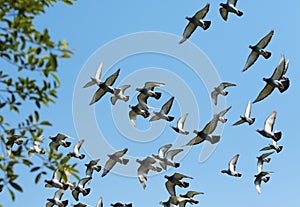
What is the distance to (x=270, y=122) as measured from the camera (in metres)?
23.1

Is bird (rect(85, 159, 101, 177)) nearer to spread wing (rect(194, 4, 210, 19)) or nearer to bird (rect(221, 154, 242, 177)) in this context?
bird (rect(221, 154, 242, 177))

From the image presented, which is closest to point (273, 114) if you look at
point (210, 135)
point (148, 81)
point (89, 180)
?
point (210, 135)

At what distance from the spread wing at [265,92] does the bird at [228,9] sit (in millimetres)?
2808

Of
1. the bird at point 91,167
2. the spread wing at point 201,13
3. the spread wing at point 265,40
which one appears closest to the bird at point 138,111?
the bird at point 91,167

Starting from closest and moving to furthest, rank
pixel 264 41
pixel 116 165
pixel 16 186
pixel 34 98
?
pixel 16 186
pixel 34 98
pixel 264 41
pixel 116 165

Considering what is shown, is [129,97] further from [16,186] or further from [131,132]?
[16,186]

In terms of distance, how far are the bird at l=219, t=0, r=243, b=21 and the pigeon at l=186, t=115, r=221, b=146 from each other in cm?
394

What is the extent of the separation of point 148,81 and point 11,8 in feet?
47.8

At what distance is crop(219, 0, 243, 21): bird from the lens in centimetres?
2145

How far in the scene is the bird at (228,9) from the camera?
21453 millimetres

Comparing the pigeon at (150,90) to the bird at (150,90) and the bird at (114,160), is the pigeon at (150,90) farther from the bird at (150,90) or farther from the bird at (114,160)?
the bird at (114,160)

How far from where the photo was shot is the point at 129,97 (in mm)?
22672

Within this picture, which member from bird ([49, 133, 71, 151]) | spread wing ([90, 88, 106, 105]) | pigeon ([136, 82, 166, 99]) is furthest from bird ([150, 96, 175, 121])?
bird ([49, 133, 71, 151])

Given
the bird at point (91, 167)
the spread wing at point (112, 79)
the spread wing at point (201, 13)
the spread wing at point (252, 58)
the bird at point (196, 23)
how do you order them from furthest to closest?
1. the bird at point (91, 167)
2. the spread wing at point (252, 58)
3. the bird at point (196, 23)
4. the spread wing at point (201, 13)
5. the spread wing at point (112, 79)
